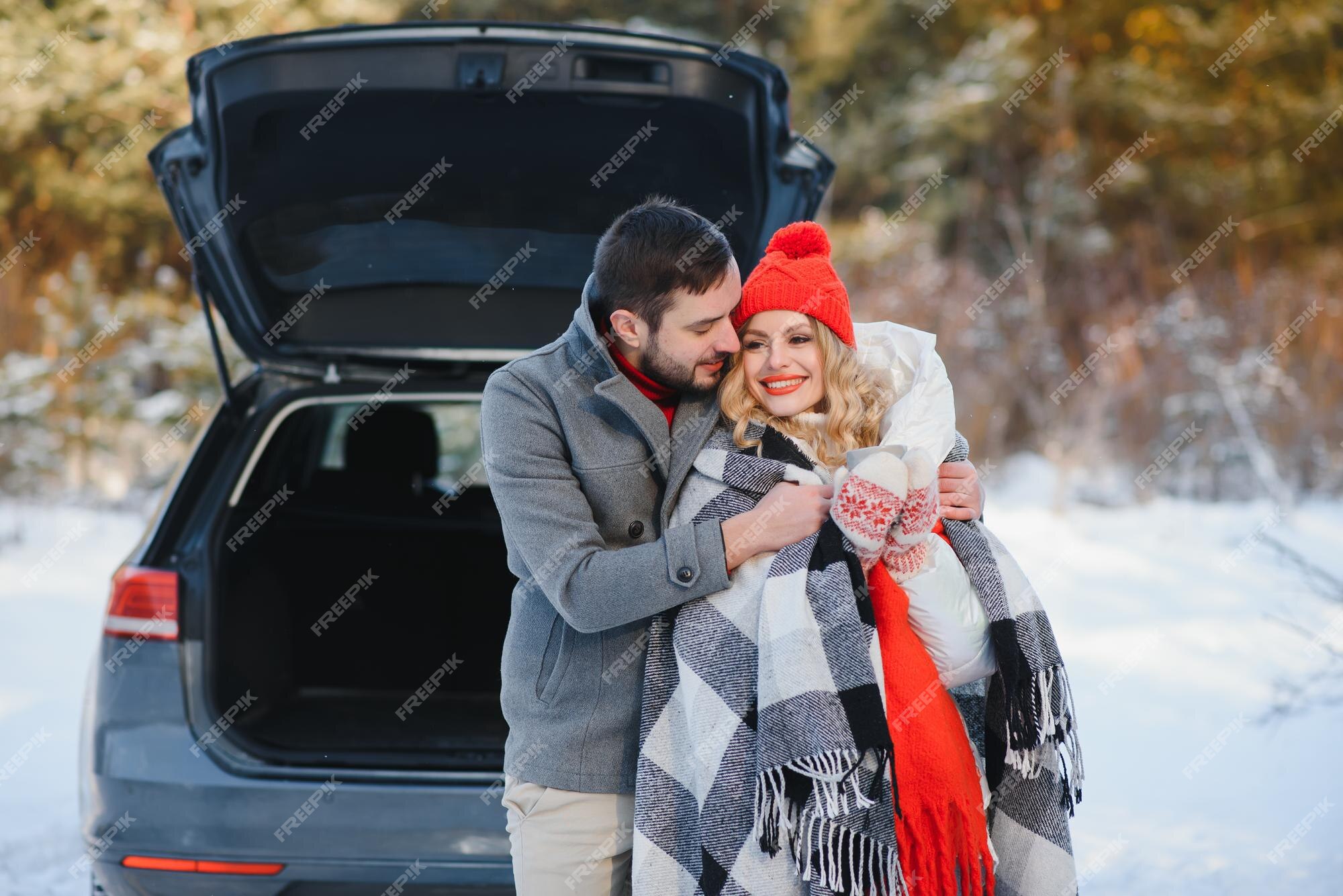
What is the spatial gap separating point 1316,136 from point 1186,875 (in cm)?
1096

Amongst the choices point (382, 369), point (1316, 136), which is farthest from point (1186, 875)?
point (1316, 136)

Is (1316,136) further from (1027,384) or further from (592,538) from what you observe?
(592,538)

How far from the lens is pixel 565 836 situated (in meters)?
1.83

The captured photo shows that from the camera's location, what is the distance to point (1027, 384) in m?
9.95

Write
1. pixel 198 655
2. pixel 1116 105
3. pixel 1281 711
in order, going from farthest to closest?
pixel 1116 105, pixel 1281 711, pixel 198 655

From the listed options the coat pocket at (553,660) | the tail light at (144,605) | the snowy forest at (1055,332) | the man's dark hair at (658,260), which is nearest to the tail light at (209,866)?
the snowy forest at (1055,332)

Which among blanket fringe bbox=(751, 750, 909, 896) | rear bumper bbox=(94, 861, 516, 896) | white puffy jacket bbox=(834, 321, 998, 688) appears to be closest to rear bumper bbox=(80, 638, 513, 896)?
rear bumper bbox=(94, 861, 516, 896)

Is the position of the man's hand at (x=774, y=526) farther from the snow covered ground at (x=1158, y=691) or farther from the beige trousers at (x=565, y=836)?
the snow covered ground at (x=1158, y=691)

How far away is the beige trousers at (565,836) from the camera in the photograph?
1.83 metres

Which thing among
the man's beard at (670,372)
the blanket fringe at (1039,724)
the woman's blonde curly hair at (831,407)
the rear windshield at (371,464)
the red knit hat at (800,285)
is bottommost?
the blanket fringe at (1039,724)

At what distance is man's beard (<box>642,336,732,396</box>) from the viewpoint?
1794mm

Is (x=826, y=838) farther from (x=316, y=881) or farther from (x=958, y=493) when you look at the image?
(x=316, y=881)

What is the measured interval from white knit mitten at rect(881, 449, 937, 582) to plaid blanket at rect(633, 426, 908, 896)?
0.25ft

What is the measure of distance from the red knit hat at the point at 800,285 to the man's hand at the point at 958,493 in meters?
0.29
